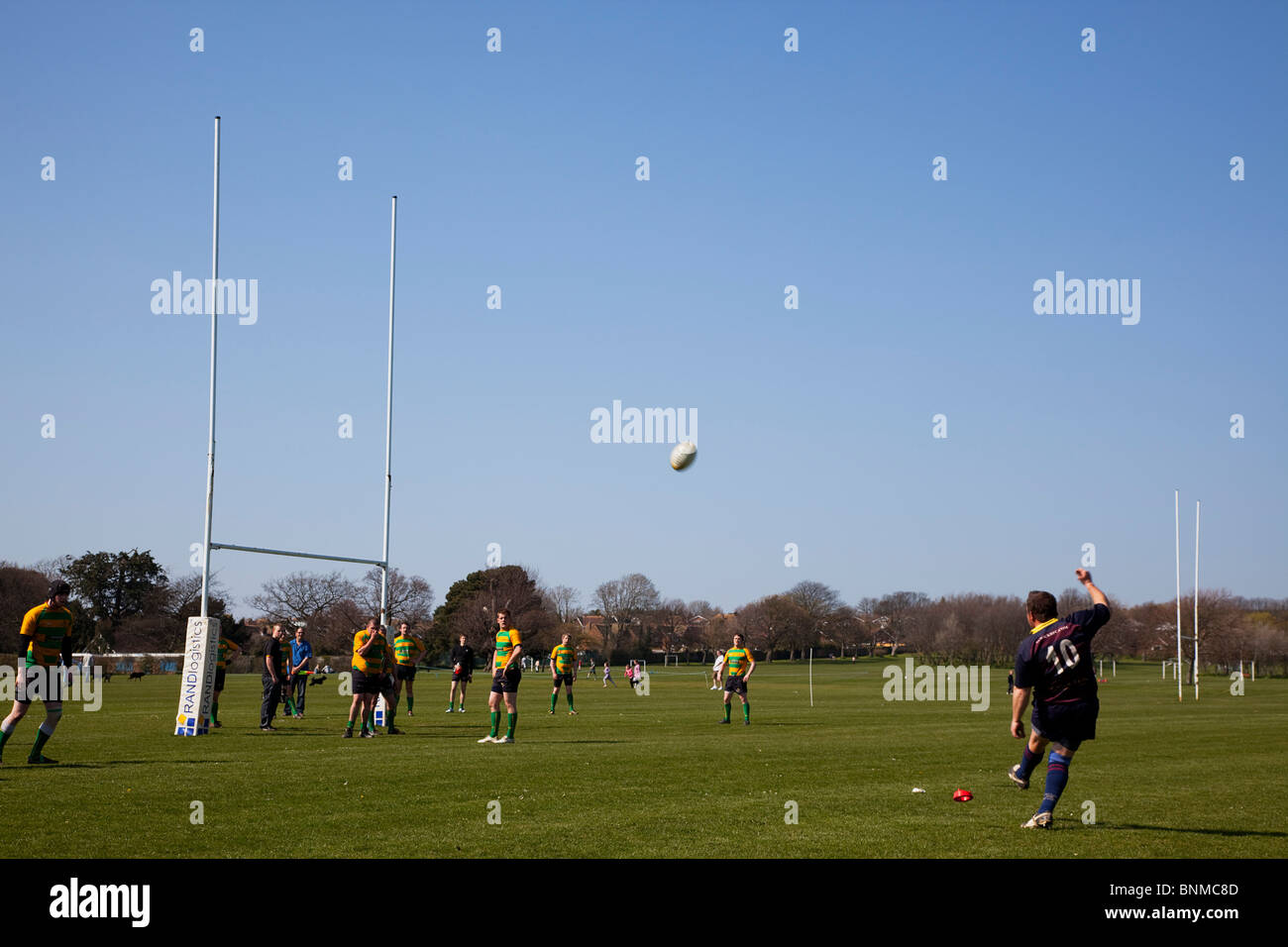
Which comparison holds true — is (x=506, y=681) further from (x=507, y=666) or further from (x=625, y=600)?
(x=625, y=600)

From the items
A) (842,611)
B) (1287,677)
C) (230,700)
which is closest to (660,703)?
(230,700)

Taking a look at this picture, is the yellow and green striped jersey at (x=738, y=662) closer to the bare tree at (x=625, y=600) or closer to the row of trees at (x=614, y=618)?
the row of trees at (x=614, y=618)

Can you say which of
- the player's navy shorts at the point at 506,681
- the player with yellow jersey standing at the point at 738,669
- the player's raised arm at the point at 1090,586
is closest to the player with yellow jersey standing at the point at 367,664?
the player's navy shorts at the point at 506,681

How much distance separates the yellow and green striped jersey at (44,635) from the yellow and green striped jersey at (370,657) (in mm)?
6035

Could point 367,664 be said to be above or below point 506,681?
above

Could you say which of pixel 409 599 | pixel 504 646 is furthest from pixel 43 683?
pixel 409 599

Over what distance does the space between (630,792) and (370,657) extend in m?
9.24

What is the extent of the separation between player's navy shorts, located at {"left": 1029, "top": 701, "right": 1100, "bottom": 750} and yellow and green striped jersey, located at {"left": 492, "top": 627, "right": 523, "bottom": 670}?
10.3 m

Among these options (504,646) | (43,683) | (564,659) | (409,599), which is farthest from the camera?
(409,599)

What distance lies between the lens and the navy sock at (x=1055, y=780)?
1000 cm

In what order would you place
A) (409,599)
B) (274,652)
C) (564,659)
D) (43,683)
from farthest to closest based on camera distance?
(409,599) < (564,659) < (274,652) < (43,683)

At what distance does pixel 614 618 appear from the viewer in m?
133

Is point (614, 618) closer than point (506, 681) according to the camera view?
No
